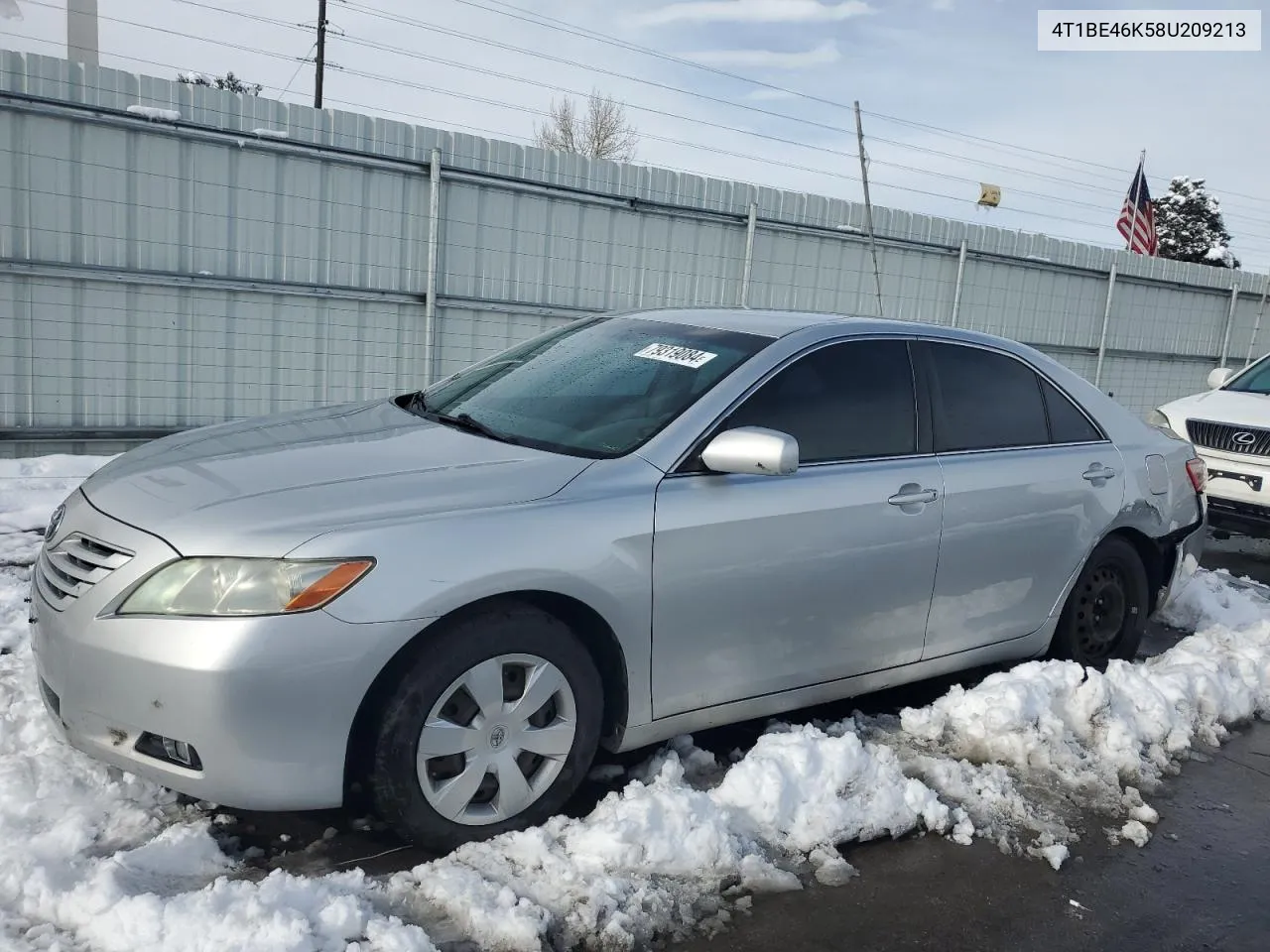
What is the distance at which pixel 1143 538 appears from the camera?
16.7 ft

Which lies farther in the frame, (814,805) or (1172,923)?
(814,805)

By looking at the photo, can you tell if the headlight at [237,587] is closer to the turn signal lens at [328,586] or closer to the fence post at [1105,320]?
the turn signal lens at [328,586]

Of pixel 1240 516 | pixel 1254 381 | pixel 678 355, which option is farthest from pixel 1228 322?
pixel 678 355

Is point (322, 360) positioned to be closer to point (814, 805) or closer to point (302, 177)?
point (302, 177)

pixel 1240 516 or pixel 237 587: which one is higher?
pixel 237 587

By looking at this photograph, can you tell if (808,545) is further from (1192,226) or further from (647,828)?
(1192,226)

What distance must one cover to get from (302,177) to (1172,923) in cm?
788

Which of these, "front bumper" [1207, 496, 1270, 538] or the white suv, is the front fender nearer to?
the white suv

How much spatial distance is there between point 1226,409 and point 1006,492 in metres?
5.01

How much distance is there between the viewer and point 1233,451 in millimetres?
7977

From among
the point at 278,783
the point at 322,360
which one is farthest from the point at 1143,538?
the point at 322,360

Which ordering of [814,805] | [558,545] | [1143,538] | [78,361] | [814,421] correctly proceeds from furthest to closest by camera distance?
[78,361], [1143,538], [814,421], [814,805], [558,545]

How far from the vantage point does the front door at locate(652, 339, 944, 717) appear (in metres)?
3.45

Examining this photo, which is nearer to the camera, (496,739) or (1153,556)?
(496,739)
